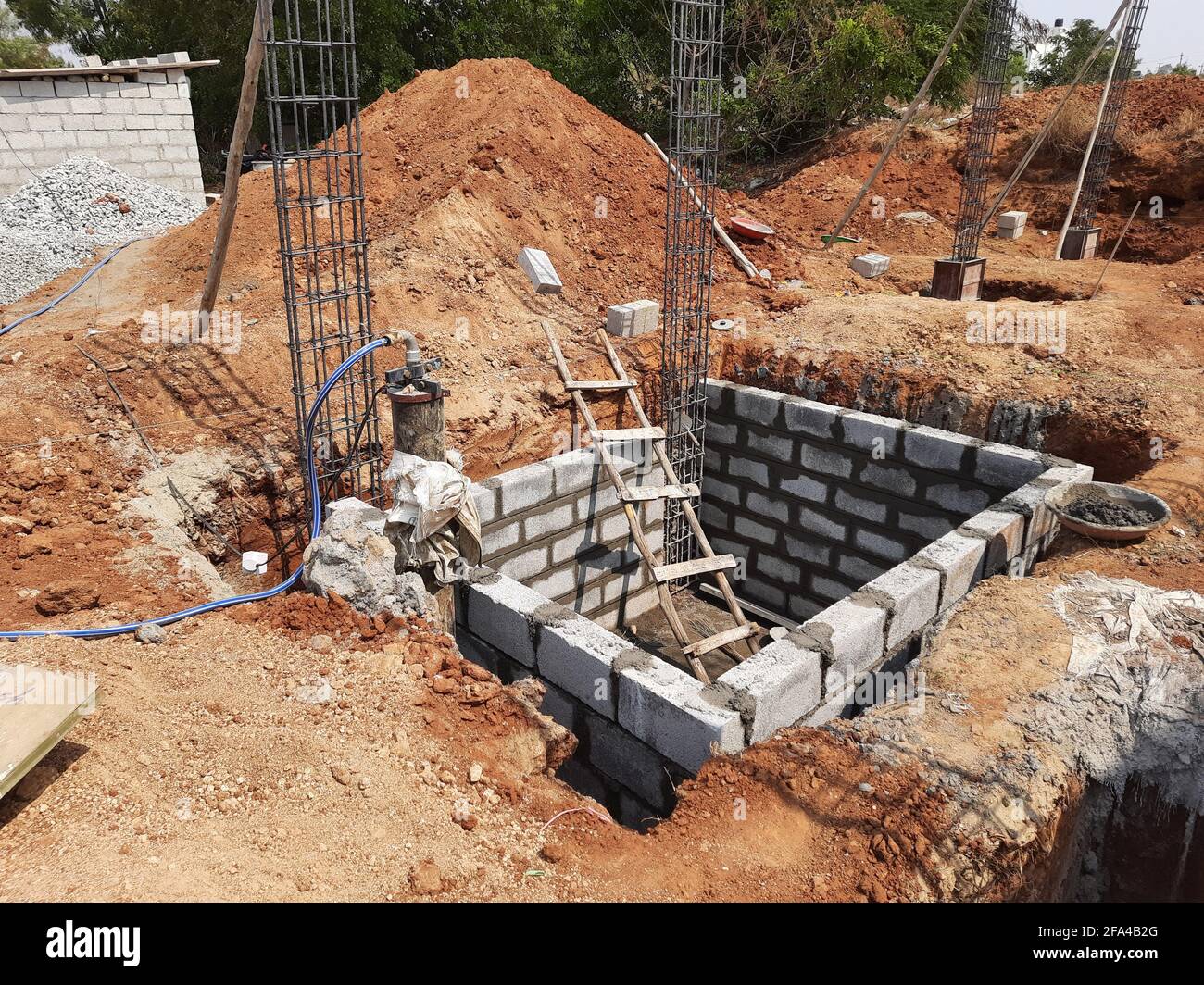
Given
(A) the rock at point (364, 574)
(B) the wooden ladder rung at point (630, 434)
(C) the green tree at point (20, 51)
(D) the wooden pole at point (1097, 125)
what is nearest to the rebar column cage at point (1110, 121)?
(D) the wooden pole at point (1097, 125)

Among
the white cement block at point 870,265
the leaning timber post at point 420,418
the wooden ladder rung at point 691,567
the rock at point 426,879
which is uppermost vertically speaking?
the white cement block at point 870,265

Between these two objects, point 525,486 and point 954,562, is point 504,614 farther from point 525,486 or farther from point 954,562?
point 954,562

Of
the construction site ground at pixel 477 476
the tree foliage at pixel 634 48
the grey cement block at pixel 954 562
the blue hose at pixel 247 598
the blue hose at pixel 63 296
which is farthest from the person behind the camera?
the tree foliage at pixel 634 48

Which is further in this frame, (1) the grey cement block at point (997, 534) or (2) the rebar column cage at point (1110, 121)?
(2) the rebar column cage at point (1110, 121)

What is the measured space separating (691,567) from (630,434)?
4.35ft

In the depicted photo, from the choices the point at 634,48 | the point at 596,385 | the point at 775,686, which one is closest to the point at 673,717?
the point at 775,686

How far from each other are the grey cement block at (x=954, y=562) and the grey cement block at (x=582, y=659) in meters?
2.02

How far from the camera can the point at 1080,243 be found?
1331cm

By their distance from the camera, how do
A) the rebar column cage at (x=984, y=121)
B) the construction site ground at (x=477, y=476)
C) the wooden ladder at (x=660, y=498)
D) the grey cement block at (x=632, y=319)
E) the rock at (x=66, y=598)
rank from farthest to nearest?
the rebar column cage at (x=984, y=121) < the grey cement block at (x=632, y=319) < the wooden ladder at (x=660, y=498) < the rock at (x=66, y=598) < the construction site ground at (x=477, y=476)

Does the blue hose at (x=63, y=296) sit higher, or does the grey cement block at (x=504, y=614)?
the blue hose at (x=63, y=296)

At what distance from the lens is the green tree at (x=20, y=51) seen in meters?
27.7

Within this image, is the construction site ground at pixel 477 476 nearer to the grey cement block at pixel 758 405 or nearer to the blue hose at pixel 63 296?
the blue hose at pixel 63 296

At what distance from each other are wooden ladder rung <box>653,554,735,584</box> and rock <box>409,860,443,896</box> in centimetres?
364

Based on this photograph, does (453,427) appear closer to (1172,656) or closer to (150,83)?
(1172,656)
